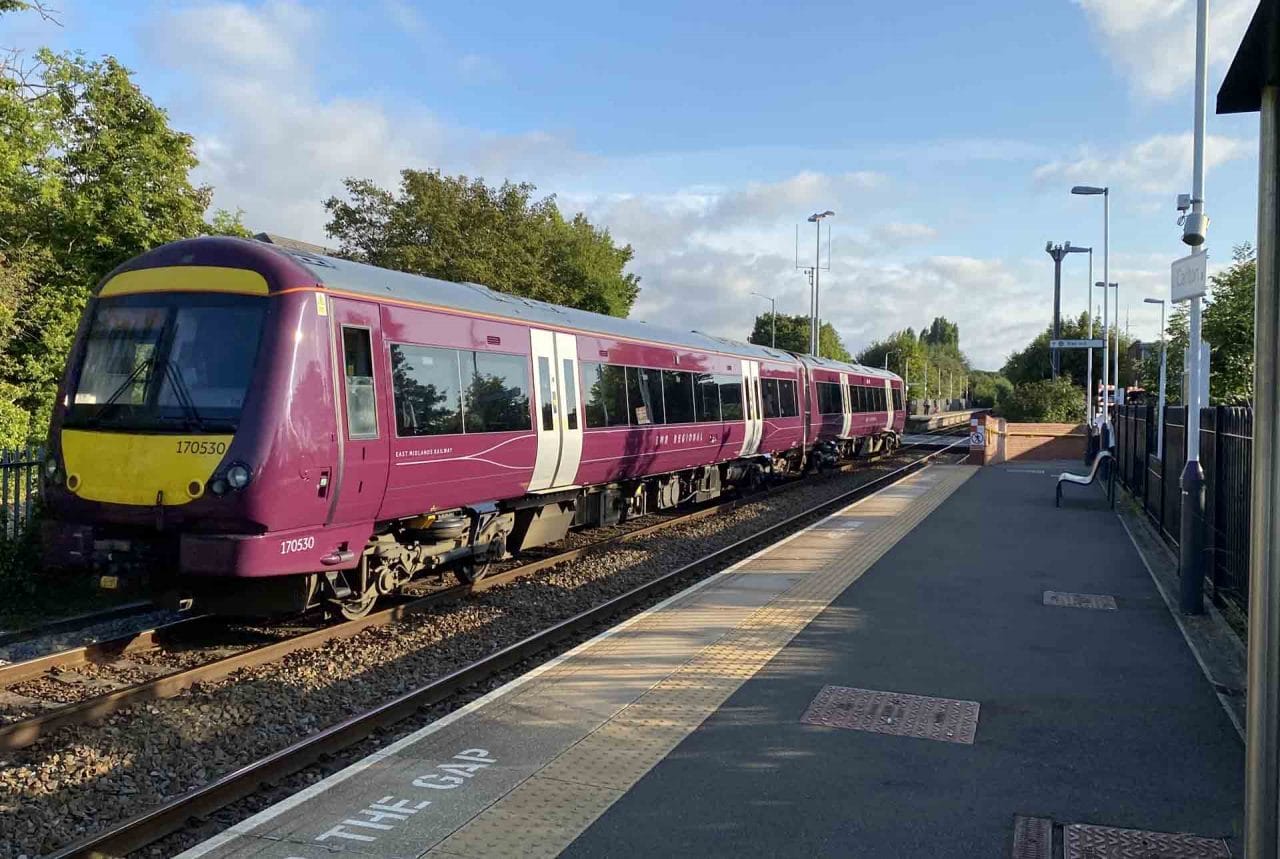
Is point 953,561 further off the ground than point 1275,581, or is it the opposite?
point 1275,581

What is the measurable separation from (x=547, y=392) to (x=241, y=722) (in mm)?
5768

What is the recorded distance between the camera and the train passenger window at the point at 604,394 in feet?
40.9

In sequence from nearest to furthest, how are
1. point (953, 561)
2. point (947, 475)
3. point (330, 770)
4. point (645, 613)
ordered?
point (330, 770), point (645, 613), point (953, 561), point (947, 475)

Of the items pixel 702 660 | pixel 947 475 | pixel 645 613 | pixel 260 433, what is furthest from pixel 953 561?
pixel 947 475

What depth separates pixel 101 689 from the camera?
267 inches

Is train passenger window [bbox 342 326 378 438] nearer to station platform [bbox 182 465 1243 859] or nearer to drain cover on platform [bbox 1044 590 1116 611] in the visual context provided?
station platform [bbox 182 465 1243 859]

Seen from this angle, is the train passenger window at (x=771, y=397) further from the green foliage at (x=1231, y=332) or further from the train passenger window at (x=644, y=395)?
the green foliage at (x=1231, y=332)

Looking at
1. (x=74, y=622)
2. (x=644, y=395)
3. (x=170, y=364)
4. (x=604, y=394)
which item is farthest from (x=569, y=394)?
(x=74, y=622)

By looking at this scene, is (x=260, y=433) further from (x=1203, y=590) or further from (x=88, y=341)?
(x=1203, y=590)

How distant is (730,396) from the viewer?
18.6 m

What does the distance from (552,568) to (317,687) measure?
4.91 metres

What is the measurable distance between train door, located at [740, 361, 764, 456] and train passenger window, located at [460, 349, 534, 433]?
9.34 meters

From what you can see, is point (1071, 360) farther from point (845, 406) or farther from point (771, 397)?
point (771, 397)

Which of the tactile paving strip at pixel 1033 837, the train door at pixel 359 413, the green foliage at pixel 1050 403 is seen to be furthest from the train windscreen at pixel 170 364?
the green foliage at pixel 1050 403
